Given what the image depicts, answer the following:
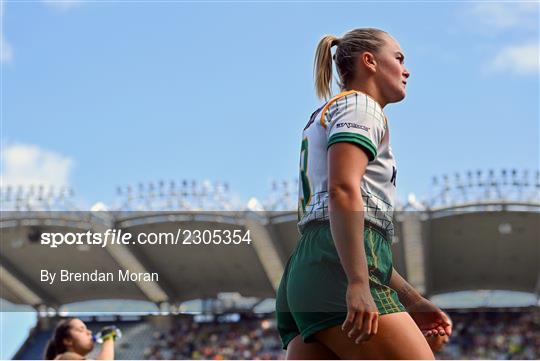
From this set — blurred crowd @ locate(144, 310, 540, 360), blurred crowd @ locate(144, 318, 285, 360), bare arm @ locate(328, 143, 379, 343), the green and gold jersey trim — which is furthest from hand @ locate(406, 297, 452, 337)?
blurred crowd @ locate(144, 318, 285, 360)

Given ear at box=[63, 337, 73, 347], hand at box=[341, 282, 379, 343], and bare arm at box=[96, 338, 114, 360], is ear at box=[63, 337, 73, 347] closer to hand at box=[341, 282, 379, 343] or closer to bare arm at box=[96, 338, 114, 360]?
bare arm at box=[96, 338, 114, 360]

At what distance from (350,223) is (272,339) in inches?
1219

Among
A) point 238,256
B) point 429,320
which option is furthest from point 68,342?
point 238,256

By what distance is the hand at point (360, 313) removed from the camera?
203 centimetres

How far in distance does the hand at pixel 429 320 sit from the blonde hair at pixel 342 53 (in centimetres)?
69

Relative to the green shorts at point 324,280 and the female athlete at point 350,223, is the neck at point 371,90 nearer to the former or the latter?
the female athlete at point 350,223

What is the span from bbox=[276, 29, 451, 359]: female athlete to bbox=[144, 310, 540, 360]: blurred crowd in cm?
2760

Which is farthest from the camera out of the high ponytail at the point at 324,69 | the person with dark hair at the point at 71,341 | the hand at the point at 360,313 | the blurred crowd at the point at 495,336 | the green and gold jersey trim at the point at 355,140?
the blurred crowd at the point at 495,336

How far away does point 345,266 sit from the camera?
209 cm

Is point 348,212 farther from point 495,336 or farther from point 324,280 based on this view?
point 495,336

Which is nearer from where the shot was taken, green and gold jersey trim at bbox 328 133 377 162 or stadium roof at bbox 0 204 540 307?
green and gold jersey trim at bbox 328 133 377 162

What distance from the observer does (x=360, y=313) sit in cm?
203

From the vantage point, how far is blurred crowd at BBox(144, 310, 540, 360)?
30.5 m

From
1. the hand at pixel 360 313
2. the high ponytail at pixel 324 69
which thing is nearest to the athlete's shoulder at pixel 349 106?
the high ponytail at pixel 324 69
